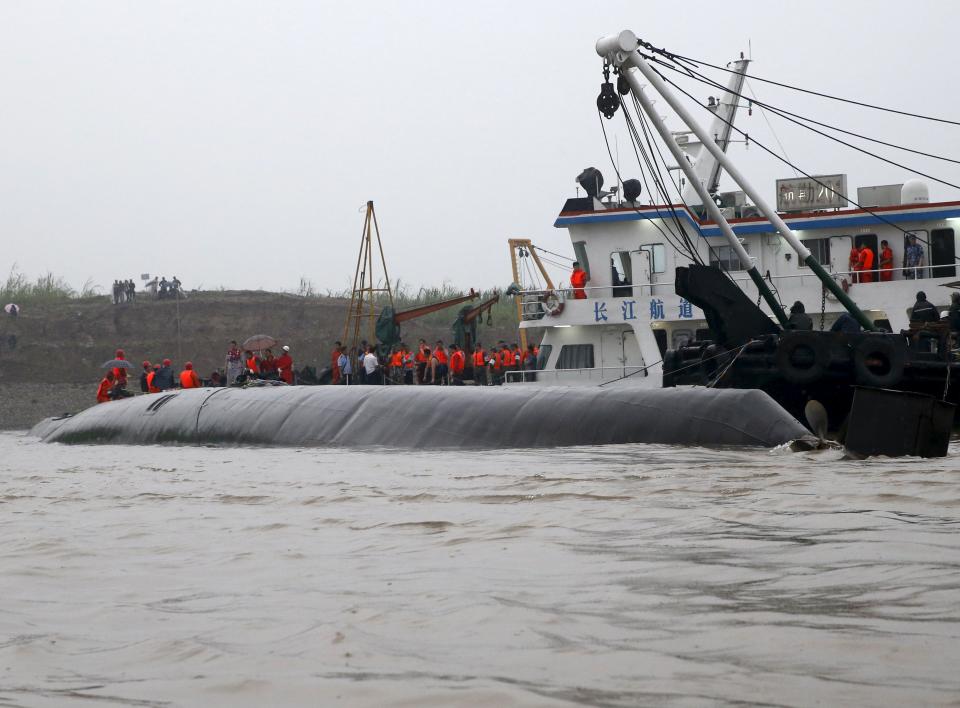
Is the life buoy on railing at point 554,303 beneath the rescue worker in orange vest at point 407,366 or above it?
above

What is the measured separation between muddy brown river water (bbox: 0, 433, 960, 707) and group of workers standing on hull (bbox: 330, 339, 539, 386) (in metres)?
20.2

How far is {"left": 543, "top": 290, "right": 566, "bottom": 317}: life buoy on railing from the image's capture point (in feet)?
86.8

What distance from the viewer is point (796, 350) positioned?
1711cm

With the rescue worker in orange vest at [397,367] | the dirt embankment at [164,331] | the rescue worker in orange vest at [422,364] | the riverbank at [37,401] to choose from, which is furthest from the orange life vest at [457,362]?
the dirt embankment at [164,331]

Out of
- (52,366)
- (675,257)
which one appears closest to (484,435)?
(675,257)

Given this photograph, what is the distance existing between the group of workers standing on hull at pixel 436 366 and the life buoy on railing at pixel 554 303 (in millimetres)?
3814

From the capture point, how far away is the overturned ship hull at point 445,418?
14.8m

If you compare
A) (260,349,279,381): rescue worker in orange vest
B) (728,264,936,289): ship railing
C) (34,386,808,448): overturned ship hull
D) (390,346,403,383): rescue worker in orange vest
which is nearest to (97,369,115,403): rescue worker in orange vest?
(260,349,279,381): rescue worker in orange vest

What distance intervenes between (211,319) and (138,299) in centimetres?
443

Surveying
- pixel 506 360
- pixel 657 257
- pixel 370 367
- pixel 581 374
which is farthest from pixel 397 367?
pixel 657 257

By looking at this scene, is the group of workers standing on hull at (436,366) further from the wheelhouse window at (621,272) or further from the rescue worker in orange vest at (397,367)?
the wheelhouse window at (621,272)

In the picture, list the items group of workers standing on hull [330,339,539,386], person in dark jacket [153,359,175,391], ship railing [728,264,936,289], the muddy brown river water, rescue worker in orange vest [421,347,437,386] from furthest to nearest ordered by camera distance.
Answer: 1. person in dark jacket [153,359,175,391]
2. rescue worker in orange vest [421,347,437,386]
3. group of workers standing on hull [330,339,539,386]
4. ship railing [728,264,936,289]
5. the muddy brown river water

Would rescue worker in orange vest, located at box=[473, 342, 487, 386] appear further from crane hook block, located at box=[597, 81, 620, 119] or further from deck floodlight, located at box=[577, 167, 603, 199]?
crane hook block, located at box=[597, 81, 620, 119]

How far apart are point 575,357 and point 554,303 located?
1.42 m
